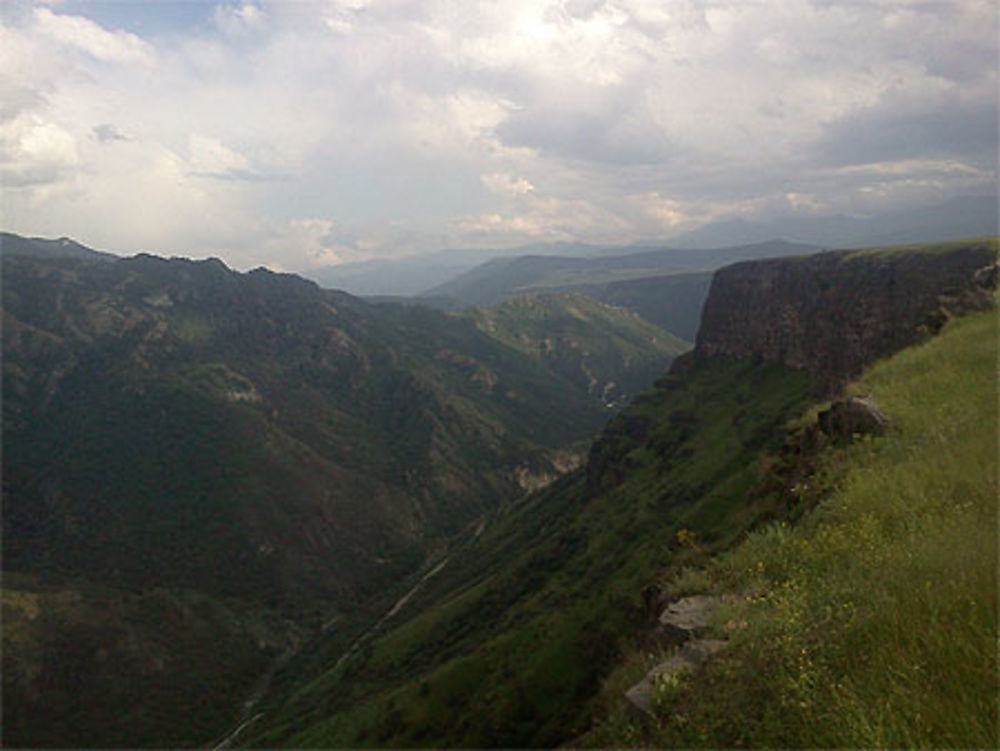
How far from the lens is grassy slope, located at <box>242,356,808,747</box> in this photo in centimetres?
7294

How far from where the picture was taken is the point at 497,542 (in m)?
185

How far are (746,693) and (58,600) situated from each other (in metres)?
198

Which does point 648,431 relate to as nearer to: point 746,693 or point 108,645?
point 108,645

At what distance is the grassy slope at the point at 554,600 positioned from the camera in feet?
239

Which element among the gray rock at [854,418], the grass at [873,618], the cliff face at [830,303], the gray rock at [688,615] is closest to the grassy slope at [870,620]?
the grass at [873,618]

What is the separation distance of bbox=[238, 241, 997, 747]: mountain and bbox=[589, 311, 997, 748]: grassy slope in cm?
4

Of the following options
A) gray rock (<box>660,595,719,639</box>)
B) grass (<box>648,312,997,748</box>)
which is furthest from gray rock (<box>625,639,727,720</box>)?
gray rock (<box>660,595,719,639</box>)

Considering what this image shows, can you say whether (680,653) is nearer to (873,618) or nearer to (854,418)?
(873,618)

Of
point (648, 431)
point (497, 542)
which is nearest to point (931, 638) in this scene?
point (648, 431)

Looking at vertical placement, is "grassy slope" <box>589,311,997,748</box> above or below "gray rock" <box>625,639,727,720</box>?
above

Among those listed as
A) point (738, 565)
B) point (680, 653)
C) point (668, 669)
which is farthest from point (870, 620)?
point (738, 565)

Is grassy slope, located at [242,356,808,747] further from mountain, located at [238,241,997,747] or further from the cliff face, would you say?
the cliff face

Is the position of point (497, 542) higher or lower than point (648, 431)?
lower

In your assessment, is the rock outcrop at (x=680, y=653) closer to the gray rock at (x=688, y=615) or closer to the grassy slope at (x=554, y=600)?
the gray rock at (x=688, y=615)
